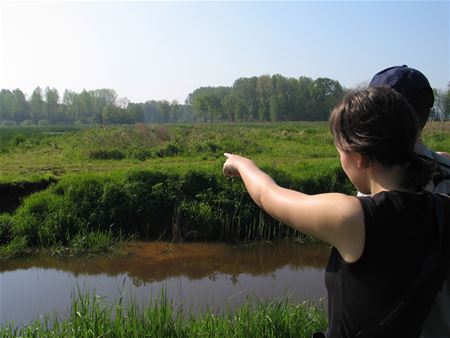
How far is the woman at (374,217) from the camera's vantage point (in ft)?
4.04

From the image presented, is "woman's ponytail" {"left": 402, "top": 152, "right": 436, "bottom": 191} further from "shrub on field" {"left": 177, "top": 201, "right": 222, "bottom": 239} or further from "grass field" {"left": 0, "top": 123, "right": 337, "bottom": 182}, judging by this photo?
"grass field" {"left": 0, "top": 123, "right": 337, "bottom": 182}

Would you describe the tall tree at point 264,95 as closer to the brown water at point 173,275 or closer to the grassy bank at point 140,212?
the grassy bank at point 140,212

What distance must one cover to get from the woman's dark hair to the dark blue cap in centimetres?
38

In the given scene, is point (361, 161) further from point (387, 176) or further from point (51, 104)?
point (51, 104)

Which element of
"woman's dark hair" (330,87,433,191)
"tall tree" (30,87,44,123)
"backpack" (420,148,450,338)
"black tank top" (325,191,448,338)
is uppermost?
"tall tree" (30,87,44,123)

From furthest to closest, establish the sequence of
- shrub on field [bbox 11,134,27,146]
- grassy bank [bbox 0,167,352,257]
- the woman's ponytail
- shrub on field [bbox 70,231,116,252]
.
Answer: shrub on field [bbox 11,134,27,146], grassy bank [bbox 0,167,352,257], shrub on field [bbox 70,231,116,252], the woman's ponytail

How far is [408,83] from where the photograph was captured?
5.62 ft

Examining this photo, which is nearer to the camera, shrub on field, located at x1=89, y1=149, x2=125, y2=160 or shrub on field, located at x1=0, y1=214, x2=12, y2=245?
shrub on field, located at x1=0, y1=214, x2=12, y2=245

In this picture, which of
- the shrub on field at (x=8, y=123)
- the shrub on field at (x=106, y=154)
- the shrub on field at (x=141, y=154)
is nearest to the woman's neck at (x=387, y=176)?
the shrub on field at (x=141, y=154)

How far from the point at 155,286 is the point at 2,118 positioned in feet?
301

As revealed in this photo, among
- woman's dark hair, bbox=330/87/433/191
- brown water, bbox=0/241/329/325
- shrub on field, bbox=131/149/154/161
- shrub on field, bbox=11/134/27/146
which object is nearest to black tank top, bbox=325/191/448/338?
woman's dark hair, bbox=330/87/433/191

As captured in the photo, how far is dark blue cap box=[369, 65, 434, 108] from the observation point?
1.71 meters

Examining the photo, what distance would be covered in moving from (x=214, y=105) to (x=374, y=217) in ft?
264

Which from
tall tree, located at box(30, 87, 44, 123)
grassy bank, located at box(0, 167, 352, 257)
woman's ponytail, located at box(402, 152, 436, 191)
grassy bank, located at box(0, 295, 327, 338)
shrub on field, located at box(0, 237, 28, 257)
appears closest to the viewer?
woman's ponytail, located at box(402, 152, 436, 191)
